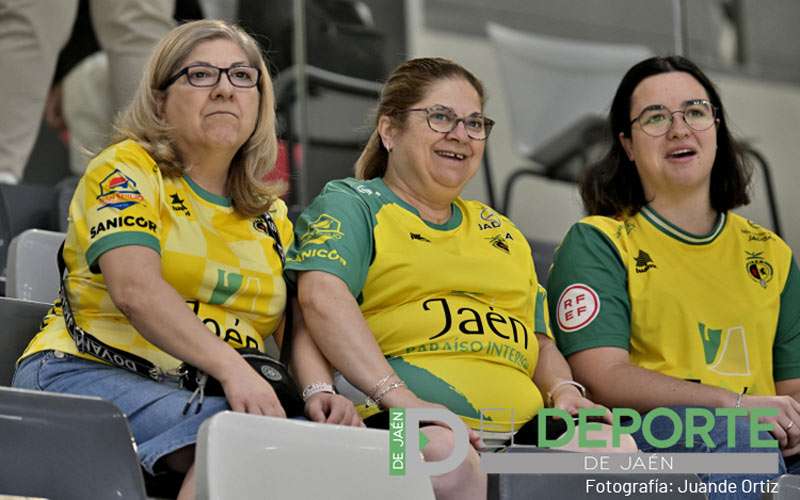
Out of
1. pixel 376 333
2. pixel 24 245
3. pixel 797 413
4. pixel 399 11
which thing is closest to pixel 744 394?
pixel 797 413

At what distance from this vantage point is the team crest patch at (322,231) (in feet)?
7.33

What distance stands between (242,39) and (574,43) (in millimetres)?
2424

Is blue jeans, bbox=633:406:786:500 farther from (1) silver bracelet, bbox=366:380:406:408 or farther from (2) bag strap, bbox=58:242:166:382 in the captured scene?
(2) bag strap, bbox=58:242:166:382

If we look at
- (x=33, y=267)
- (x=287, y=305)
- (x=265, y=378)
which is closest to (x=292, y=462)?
(x=265, y=378)

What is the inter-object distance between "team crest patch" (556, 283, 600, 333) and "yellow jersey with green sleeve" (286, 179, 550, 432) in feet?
0.26

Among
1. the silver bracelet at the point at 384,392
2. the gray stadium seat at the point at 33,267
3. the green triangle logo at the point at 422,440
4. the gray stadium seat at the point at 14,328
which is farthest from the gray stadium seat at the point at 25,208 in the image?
the green triangle logo at the point at 422,440

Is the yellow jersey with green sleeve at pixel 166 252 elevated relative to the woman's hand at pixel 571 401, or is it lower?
elevated

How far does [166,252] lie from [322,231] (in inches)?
11.1

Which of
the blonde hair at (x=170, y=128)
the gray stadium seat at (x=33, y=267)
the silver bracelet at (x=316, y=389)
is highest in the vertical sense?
the blonde hair at (x=170, y=128)

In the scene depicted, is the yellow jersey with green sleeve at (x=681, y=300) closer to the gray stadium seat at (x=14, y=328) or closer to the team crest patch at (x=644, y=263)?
the team crest patch at (x=644, y=263)

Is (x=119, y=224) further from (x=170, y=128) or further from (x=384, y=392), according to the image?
(x=384, y=392)

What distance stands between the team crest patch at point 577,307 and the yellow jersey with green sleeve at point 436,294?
0.26 ft

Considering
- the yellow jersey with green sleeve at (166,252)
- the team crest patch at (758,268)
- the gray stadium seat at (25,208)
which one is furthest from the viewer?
the gray stadium seat at (25,208)

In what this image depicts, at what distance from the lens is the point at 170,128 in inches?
86.3
